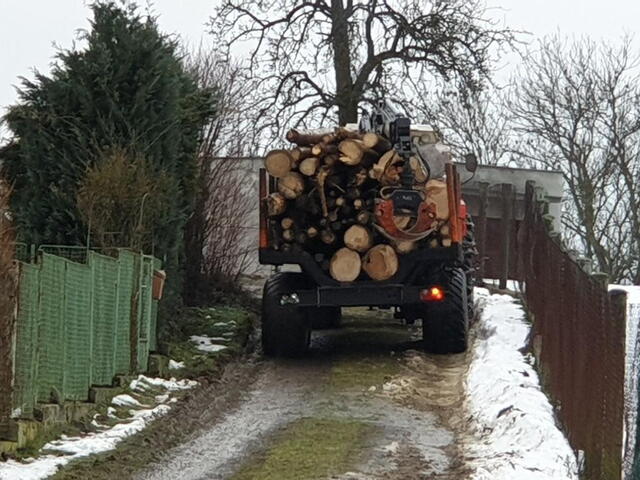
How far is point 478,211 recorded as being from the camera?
25.0 metres

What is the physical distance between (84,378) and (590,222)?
28179 millimetres

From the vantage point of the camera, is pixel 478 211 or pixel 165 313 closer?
pixel 165 313

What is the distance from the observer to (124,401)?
1205 cm

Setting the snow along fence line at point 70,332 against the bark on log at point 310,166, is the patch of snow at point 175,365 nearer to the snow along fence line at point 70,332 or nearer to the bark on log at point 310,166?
the snow along fence line at point 70,332

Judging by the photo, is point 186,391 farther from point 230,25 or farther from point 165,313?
point 230,25

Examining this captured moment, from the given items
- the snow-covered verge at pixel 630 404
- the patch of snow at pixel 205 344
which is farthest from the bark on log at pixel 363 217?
the snow-covered verge at pixel 630 404

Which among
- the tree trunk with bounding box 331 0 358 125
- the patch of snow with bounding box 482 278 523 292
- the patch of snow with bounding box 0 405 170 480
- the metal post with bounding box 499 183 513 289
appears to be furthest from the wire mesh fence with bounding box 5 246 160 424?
the tree trunk with bounding box 331 0 358 125

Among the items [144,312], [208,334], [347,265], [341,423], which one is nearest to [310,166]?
[347,265]

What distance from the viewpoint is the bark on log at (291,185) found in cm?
1490

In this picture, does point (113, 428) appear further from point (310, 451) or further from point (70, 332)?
point (310, 451)

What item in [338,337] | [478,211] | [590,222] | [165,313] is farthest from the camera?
[590,222]

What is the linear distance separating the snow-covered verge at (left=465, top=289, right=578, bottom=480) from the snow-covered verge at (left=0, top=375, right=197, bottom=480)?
2.96 metres

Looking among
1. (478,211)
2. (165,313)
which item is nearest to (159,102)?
(165,313)

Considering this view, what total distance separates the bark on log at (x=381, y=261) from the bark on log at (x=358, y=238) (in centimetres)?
14
